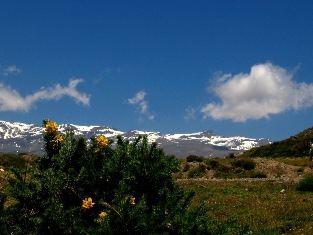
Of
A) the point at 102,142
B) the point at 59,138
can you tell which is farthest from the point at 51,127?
the point at 102,142

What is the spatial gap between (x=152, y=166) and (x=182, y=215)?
1013 mm

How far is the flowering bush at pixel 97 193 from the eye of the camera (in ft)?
18.2

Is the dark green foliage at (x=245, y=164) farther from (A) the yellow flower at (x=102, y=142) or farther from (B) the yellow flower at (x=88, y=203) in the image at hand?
(B) the yellow flower at (x=88, y=203)

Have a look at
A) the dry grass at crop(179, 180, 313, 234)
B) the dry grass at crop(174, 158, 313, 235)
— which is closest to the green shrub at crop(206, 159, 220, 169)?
the dry grass at crop(174, 158, 313, 235)

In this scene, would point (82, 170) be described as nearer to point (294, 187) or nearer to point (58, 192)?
point (58, 192)

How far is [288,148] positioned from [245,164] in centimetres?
2391

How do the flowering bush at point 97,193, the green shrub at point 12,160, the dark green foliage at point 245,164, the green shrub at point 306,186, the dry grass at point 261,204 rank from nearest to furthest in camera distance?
1. the flowering bush at point 97,193
2. the dry grass at point 261,204
3. the green shrub at point 306,186
4. the dark green foliage at point 245,164
5. the green shrub at point 12,160

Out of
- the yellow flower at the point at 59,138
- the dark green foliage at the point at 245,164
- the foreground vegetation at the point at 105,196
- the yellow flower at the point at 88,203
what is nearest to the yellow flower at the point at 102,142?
the foreground vegetation at the point at 105,196

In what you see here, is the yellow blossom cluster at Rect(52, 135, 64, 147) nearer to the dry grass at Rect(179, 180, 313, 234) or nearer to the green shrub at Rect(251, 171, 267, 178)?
the dry grass at Rect(179, 180, 313, 234)

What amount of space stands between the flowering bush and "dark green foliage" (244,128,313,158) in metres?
55.2

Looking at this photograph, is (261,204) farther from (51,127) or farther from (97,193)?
(51,127)

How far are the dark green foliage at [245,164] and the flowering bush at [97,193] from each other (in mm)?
36634

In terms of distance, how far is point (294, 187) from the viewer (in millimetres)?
28453

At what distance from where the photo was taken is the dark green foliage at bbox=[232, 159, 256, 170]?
42.2 meters
